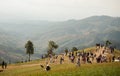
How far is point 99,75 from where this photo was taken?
45.7m

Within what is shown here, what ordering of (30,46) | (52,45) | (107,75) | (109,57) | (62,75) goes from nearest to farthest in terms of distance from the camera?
1. (107,75)
2. (62,75)
3. (109,57)
4. (30,46)
5. (52,45)

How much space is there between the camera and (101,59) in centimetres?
7725

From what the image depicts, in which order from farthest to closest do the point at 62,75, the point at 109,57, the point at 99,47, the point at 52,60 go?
the point at 99,47
the point at 52,60
the point at 109,57
the point at 62,75

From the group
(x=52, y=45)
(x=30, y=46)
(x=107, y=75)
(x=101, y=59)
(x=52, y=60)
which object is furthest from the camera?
(x=52, y=45)

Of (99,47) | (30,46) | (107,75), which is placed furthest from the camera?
(30,46)

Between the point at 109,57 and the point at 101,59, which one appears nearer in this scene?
the point at 101,59

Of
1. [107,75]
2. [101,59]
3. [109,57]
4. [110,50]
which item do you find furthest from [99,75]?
[110,50]

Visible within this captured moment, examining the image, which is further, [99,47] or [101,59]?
[99,47]

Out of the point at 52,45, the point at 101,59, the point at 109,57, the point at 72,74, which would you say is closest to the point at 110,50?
the point at 109,57

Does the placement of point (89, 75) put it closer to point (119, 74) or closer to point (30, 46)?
point (119, 74)

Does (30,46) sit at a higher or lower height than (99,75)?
higher

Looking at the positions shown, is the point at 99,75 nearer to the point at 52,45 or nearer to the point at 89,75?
the point at 89,75

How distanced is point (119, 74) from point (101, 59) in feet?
107

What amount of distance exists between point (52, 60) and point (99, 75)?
177 ft
